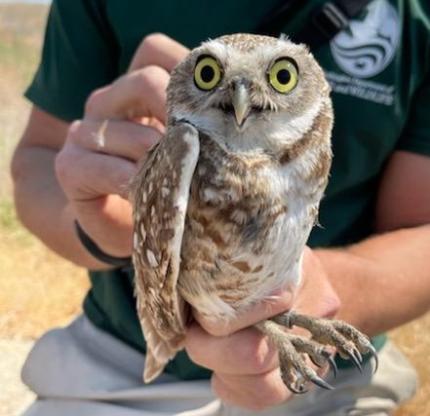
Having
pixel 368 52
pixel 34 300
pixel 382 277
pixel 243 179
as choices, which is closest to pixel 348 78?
pixel 368 52

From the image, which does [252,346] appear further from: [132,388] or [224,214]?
[132,388]

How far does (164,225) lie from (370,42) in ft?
3.27

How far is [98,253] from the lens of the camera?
230cm

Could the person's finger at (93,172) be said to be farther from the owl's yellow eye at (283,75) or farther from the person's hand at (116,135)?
the owl's yellow eye at (283,75)

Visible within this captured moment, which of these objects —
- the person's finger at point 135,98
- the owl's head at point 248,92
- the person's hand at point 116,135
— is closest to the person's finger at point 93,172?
the person's hand at point 116,135

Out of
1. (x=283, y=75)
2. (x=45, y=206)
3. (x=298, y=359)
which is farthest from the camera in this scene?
(x=45, y=206)

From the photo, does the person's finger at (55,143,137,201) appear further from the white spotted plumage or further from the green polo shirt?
the green polo shirt

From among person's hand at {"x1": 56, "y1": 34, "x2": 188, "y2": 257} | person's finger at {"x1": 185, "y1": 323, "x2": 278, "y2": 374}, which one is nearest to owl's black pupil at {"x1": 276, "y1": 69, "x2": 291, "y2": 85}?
person's hand at {"x1": 56, "y1": 34, "x2": 188, "y2": 257}

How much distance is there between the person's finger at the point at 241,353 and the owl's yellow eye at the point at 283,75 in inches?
20.4

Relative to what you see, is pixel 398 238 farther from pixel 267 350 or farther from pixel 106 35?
pixel 106 35

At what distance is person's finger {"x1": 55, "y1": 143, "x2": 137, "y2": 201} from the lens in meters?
1.96

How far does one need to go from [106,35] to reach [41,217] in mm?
582

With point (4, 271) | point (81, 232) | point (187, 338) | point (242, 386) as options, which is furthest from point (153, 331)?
point (4, 271)

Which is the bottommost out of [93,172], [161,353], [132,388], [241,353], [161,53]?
[132,388]
